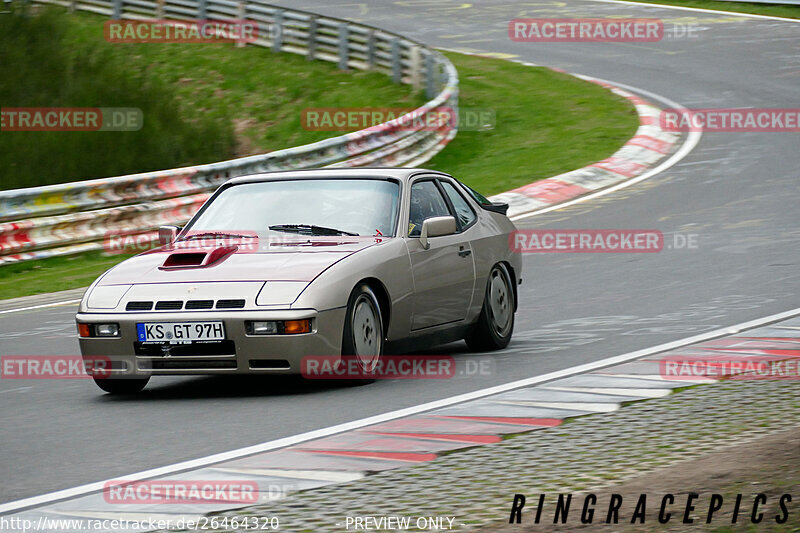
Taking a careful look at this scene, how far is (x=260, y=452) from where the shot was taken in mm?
6434

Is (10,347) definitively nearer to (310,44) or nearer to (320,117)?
(320,117)

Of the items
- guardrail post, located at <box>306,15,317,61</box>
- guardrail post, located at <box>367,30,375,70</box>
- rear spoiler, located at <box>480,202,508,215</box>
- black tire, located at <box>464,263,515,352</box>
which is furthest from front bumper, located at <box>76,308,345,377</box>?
guardrail post, located at <box>306,15,317,61</box>

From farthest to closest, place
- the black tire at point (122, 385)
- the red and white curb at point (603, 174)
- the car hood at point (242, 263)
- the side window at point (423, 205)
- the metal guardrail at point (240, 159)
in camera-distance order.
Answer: the red and white curb at point (603, 174) < the metal guardrail at point (240, 159) < the side window at point (423, 205) < the black tire at point (122, 385) < the car hood at point (242, 263)

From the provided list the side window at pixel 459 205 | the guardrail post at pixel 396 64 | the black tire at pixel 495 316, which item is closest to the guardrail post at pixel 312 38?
the guardrail post at pixel 396 64

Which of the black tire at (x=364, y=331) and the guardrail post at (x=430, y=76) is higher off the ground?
the black tire at (x=364, y=331)

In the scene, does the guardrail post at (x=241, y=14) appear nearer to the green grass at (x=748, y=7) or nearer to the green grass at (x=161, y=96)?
the green grass at (x=161, y=96)

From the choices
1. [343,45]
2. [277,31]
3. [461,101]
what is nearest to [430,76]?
[461,101]

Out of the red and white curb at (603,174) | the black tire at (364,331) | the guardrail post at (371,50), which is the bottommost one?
the red and white curb at (603,174)

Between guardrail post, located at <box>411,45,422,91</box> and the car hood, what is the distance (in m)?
18.3

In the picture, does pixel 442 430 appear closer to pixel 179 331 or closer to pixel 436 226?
pixel 179 331

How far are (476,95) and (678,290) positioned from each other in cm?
1584

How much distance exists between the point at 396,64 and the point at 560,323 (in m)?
17.3

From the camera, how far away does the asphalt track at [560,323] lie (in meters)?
6.89

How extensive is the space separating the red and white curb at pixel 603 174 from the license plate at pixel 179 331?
33.6 feet
